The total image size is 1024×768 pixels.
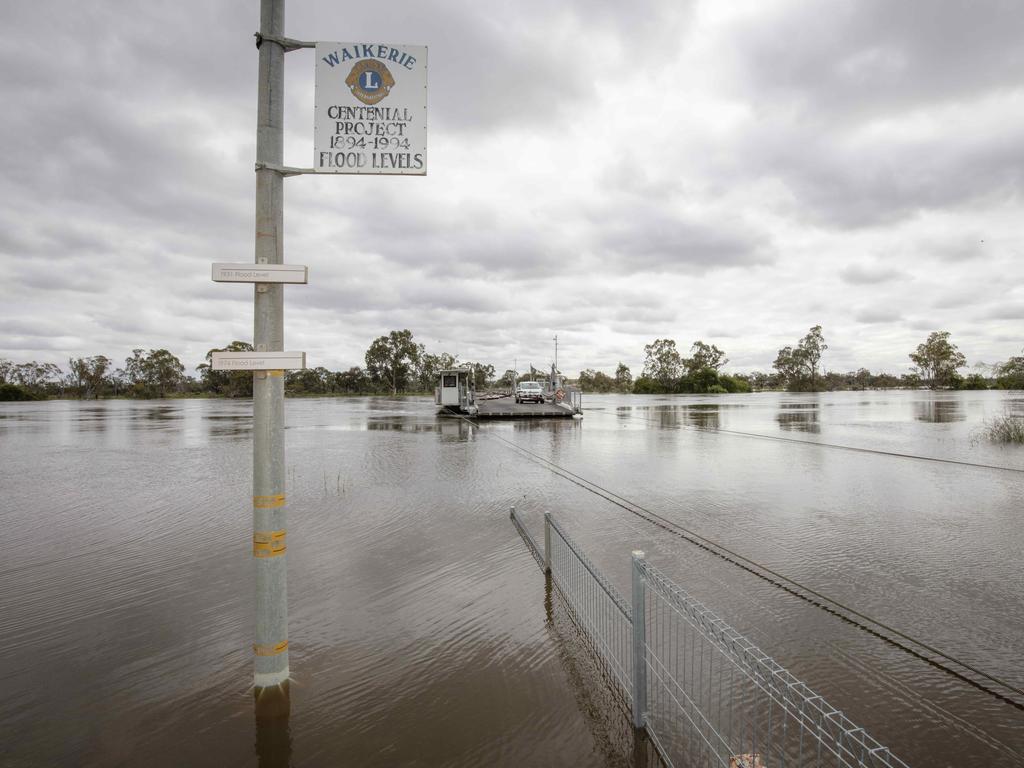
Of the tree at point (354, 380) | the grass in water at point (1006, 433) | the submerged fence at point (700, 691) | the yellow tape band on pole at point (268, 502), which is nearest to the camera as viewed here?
the submerged fence at point (700, 691)

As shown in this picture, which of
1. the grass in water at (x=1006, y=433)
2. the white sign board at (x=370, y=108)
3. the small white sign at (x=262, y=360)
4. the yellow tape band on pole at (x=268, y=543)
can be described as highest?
the white sign board at (x=370, y=108)

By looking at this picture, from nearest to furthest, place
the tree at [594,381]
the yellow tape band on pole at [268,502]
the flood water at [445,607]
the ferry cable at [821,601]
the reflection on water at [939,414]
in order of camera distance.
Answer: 1. the flood water at [445,607]
2. the yellow tape band on pole at [268,502]
3. the ferry cable at [821,601]
4. the reflection on water at [939,414]
5. the tree at [594,381]

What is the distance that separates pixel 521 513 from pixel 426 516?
1.52 metres

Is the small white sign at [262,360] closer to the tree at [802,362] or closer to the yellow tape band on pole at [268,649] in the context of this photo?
the yellow tape band on pole at [268,649]

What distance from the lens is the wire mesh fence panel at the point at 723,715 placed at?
2.85m

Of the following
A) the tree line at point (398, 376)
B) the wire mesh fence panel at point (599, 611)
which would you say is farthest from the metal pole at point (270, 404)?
the tree line at point (398, 376)

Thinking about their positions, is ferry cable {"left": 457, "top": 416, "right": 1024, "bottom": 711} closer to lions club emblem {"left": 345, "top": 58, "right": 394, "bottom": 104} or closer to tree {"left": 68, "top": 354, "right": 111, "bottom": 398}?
lions club emblem {"left": 345, "top": 58, "right": 394, "bottom": 104}

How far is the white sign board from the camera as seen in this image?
3664 millimetres

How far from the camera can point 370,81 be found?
370cm

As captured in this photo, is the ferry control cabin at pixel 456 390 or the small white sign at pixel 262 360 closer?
the small white sign at pixel 262 360

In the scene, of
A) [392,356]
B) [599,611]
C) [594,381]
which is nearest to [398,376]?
[392,356]

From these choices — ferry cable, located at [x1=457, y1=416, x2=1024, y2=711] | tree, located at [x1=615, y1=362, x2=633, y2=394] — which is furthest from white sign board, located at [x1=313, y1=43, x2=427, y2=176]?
tree, located at [x1=615, y1=362, x2=633, y2=394]

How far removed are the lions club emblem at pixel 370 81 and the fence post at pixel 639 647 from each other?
3.47m

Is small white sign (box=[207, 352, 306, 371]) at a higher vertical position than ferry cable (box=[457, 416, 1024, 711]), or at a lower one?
higher
